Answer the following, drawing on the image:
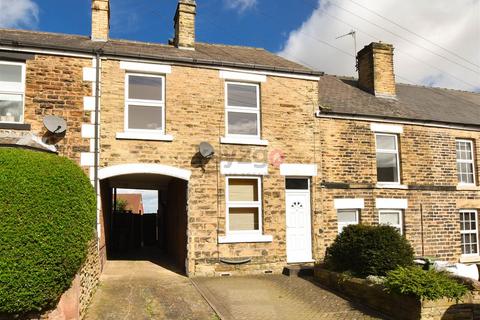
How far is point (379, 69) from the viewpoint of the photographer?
16.7m

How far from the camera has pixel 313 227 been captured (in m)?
13.0

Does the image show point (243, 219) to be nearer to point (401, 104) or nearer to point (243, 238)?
point (243, 238)

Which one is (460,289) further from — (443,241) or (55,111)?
(55,111)

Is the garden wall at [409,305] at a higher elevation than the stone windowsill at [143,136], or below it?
below

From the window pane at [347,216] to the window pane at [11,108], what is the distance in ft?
31.3

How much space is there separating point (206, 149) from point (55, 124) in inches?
151

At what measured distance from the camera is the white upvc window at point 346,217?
1378 cm

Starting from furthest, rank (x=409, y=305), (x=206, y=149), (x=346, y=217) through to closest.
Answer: (x=346, y=217) → (x=206, y=149) → (x=409, y=305)

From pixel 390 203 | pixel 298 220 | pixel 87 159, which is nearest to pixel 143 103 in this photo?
pixel 87 159

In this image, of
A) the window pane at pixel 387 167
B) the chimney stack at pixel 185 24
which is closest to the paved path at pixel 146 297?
the chimney stack at pixel 185 24

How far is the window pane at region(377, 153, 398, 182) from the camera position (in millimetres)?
14547

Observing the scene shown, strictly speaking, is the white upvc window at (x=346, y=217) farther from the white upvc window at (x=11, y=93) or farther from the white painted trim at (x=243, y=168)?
the white upvc window at (x=11, y=93)

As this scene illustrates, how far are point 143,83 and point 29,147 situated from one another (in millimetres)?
3892

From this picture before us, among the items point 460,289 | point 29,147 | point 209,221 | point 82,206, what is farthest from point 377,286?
point 29,147
